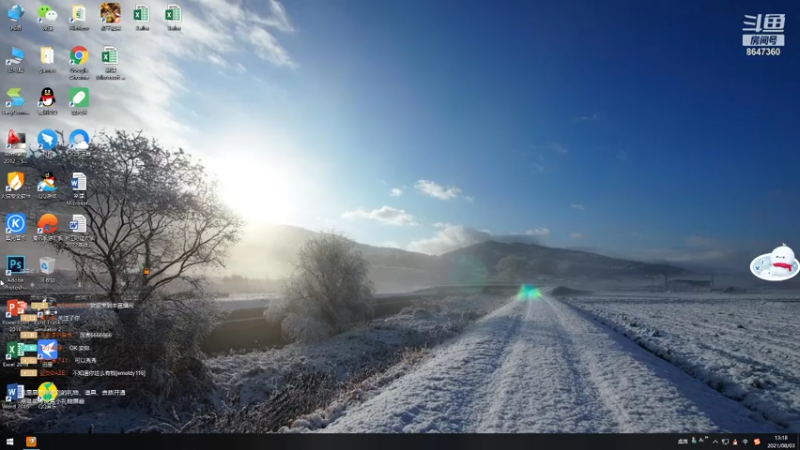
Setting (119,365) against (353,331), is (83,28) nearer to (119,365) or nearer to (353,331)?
(119,365)

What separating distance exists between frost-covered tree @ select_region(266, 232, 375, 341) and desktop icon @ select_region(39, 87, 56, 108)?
15.8m

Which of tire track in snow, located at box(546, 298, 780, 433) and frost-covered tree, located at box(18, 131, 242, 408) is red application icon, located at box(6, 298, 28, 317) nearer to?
frost-covered tree, located at box(18, 131, 242, 408)

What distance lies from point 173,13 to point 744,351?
16.8 meters

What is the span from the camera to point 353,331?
20.3m

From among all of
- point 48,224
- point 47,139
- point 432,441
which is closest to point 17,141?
point 47,139

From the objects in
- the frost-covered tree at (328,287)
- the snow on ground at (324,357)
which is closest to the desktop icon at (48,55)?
the snow on ground at (324,357)

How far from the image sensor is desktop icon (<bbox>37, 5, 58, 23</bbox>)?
539cm

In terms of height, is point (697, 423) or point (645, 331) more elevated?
point (697, 423)

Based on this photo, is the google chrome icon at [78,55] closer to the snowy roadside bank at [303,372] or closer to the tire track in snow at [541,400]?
the snowy roadside bank at [303,372]

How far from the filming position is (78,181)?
5.50 m

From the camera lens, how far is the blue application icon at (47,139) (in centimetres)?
530

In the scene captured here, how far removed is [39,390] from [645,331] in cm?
1909

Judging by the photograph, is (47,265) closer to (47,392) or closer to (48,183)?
(48,183)

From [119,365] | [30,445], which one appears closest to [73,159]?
[119,365]
